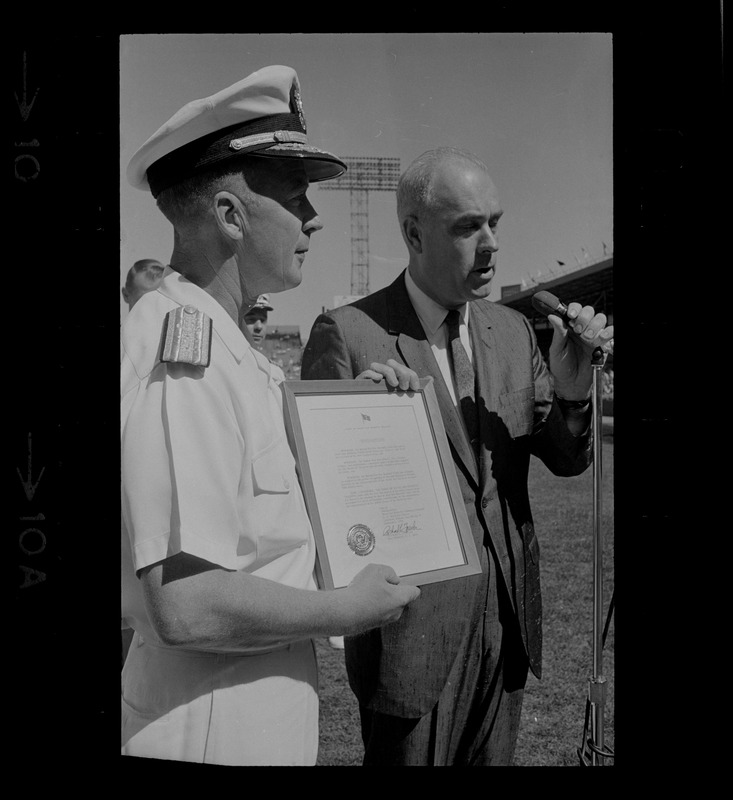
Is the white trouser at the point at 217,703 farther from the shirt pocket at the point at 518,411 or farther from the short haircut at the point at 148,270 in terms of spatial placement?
the short haircut at the point at 148,270

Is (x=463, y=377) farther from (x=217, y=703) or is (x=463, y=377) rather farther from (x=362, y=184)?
(x=217, y=703)

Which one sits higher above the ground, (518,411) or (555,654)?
(518,411)

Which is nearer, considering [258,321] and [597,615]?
[258,321]

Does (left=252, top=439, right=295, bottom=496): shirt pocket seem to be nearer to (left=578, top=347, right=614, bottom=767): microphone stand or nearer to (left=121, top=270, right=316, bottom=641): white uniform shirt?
(left=121, top=270, right=316, bottom=641): white uniform shirt

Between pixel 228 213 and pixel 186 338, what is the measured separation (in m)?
0.41

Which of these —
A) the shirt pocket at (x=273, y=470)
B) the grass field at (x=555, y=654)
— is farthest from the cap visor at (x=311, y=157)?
the grass field at (x=555, y=654)

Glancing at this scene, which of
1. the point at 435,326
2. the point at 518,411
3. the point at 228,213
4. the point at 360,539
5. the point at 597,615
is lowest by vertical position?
the point at 597,615

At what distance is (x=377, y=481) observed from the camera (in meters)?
2.24

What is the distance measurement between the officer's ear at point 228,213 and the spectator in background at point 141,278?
13.0 inches

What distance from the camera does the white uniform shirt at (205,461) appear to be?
1873 mm

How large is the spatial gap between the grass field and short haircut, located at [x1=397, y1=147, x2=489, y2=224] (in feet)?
2.97
